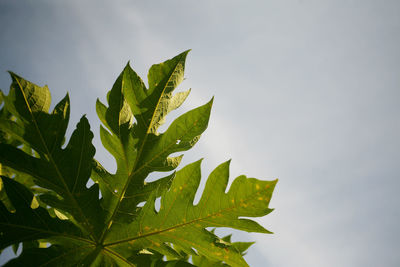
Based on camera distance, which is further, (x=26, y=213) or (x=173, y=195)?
(x=173, y=195)

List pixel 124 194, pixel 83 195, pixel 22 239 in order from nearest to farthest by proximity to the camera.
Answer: pixel 22 239 → pixel 83 195 → pixel 124 194

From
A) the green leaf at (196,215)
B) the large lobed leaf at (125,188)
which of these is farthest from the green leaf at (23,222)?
the green leaf at (196,215)

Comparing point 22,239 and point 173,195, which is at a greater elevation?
point 173,195

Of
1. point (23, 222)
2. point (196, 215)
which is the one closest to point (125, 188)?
point (196, 215)

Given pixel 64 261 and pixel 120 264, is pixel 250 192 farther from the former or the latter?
pixel 64 261

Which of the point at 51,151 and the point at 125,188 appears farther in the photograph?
the point at 125,188

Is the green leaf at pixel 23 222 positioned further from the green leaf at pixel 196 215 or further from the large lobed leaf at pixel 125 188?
the green leaf at pixel 196 215

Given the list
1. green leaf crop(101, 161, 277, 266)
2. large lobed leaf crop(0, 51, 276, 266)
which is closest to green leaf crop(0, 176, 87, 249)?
large lobed leaf crop(0, 51, 276, 266)

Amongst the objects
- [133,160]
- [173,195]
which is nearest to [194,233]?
[173,195]

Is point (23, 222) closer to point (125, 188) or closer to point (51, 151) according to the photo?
point (51, 151)
